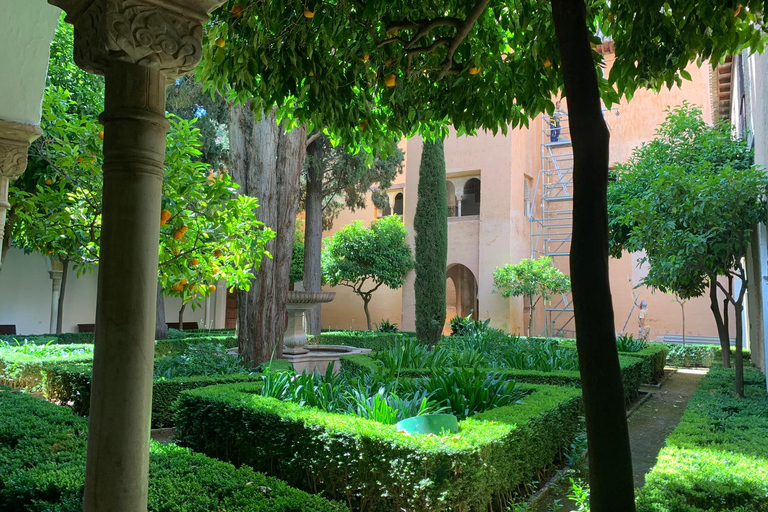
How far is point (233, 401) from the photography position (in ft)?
15.8

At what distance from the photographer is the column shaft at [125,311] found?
2.16 meters

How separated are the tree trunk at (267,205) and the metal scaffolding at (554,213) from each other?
14.4 m

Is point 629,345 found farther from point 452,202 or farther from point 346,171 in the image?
point 452,202

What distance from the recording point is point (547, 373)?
740 centimetres

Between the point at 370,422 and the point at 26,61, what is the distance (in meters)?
3.84

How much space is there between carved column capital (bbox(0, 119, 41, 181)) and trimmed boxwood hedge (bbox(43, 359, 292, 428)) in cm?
231

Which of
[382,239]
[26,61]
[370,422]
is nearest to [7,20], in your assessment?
[26,61]

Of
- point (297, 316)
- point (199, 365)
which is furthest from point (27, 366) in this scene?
point (297, 316)

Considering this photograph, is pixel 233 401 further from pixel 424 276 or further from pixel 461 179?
pixel 461 179

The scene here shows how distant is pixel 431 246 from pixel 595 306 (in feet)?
42.2

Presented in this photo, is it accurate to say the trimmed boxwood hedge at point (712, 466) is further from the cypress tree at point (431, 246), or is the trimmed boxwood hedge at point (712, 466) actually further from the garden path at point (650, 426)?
the cypress tree at point (431, 246)

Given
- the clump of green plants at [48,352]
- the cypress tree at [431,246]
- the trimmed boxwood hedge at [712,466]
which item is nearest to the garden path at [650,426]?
the trimmed boxwood hedge at [712,466]

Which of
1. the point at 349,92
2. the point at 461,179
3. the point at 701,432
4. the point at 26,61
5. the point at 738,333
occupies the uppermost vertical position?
the point at 461,179

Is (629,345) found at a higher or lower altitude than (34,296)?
lower
